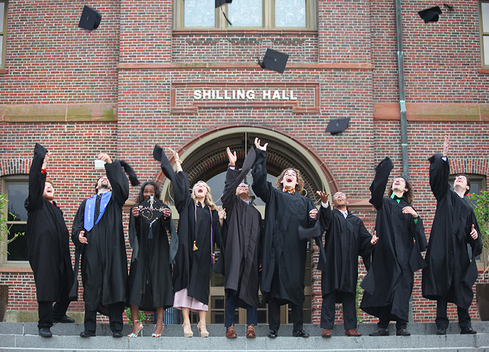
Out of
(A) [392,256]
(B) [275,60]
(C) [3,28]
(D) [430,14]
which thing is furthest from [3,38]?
(A) [392,256]

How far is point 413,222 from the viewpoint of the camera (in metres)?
8.66

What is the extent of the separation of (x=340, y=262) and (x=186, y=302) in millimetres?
1913

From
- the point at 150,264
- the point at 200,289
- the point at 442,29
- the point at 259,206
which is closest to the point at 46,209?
the point at 150,264

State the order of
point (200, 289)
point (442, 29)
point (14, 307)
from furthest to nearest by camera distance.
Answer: point (442, 29) → point (14, 307) → point (200, 289)

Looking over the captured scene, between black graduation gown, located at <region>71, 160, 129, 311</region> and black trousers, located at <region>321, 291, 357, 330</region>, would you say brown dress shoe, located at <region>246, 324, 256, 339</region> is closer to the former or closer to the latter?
black trousers, located at <region>321, 291, 357, 330</region>

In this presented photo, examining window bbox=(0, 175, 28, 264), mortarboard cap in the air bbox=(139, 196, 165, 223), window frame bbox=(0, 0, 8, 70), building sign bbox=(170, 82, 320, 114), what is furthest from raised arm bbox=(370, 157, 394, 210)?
window frame bbox=(0, 0, 8, 70)

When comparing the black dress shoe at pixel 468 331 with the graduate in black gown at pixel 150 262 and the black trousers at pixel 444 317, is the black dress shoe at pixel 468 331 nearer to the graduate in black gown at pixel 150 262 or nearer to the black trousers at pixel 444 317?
the black trousers at pixel 444 317

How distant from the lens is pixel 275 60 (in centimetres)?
1286

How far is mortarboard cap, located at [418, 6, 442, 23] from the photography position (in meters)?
13.3

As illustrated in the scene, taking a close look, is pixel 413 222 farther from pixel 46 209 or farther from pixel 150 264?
pixel 46 209

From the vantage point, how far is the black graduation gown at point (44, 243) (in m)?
8.22

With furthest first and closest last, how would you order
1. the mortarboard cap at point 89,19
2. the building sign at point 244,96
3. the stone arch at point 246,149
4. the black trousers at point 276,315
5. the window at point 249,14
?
the window at point 249,14
the building sign at point 244,96
the stone arch at point 246,149
the mortarboard cap at point 89,19
the black trousers at point 276,315

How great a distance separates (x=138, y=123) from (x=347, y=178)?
13.2 feet

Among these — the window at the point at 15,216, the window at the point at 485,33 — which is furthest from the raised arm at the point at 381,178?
the window at the point at 15,216
